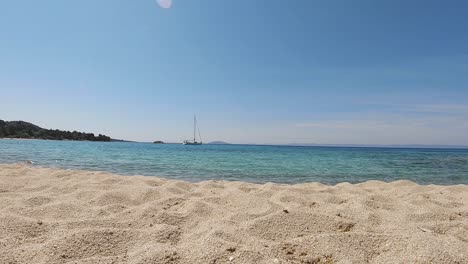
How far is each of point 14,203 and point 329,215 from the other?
388cm

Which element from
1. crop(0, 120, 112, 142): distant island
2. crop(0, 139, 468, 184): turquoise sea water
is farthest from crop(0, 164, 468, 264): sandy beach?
crop(0, 120, 112, 142): distant island

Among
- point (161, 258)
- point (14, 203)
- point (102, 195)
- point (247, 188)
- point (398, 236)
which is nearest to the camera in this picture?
point (161, 258)

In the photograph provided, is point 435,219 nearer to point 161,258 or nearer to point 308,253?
point 308,253

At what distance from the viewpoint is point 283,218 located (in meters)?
3.22

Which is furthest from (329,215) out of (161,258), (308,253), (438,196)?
(438,196)

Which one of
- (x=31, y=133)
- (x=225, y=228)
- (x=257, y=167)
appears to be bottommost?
(x=257, y=167)

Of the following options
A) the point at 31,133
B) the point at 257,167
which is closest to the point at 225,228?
the point at 257,167

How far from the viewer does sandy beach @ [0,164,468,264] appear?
232 cm

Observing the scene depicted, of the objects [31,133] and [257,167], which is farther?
[31,133]

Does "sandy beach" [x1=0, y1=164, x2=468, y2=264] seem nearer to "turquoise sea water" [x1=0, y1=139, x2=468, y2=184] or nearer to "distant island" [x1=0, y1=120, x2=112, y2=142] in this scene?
"turquoise sea water" [x1=0, y1=139, x2=468, y2=184]

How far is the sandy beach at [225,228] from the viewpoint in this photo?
2.32m

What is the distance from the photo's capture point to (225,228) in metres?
2.96

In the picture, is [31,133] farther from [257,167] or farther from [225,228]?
[225,228]

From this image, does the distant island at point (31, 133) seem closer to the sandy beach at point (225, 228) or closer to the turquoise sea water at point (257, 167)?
the turquoise sea water at point (257, 167)
